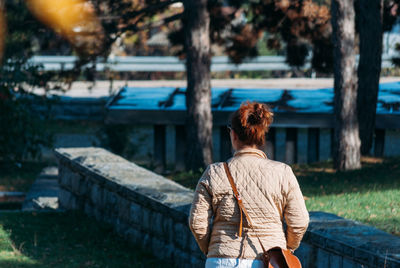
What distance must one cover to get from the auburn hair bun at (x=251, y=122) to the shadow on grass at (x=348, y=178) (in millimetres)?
5661

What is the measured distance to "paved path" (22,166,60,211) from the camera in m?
10.3

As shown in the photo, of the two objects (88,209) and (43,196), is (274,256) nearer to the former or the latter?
(88,209)

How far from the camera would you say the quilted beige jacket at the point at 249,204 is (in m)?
3.28

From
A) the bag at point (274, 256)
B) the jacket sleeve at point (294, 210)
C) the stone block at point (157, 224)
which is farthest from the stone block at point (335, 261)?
the stone block at point (157, 224)

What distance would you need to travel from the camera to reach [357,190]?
8891 mm

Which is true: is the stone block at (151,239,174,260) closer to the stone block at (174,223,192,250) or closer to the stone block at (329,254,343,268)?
the stone block at (174,223,192,250)

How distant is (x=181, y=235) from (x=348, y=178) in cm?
490

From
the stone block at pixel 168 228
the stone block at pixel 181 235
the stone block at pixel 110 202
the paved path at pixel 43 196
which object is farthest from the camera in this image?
the paved path at pixel 43 196

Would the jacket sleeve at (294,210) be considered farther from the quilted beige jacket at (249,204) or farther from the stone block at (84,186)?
the stone block at (84,186)

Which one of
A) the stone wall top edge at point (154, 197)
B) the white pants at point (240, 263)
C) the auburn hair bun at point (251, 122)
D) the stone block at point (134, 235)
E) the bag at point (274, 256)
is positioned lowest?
the stone block at point (134, 235)

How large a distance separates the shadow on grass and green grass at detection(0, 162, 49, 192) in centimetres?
536

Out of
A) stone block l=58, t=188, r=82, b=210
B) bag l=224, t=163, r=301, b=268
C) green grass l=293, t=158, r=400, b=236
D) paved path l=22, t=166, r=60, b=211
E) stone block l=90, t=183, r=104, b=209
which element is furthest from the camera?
paved path l=22, t=166, r=60, b=211

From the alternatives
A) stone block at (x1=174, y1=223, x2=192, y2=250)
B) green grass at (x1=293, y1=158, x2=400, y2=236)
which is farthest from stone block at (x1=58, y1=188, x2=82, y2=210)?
green grass at (x1=293, y1=158, x2=400, y2=236)

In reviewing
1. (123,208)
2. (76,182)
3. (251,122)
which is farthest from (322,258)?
(76,182)
